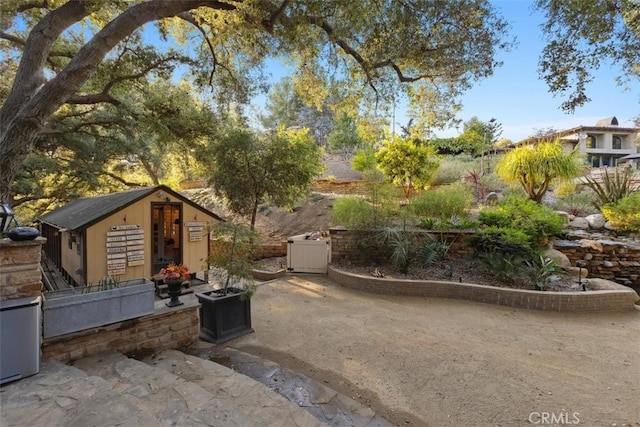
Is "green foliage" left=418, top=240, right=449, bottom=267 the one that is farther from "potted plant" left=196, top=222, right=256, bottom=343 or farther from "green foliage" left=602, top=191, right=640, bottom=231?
"green foliage" left=602, top=191, right=640, bottom=231

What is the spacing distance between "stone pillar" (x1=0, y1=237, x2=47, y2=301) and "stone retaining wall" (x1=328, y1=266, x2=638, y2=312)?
15.9ft

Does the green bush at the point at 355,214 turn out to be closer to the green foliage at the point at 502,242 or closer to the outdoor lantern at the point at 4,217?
the green foliage at the point at 502,242

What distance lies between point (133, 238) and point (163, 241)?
78 cm

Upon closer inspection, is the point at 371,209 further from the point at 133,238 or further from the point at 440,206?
the point at 133,238

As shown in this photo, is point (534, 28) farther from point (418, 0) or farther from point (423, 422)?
point (423, 422)

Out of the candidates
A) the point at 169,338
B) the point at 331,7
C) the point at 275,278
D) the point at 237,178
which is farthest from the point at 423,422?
the point at 237,178

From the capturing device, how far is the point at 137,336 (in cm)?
327

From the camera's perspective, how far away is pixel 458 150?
2112 cm

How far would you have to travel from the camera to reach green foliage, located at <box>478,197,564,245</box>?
654 cm

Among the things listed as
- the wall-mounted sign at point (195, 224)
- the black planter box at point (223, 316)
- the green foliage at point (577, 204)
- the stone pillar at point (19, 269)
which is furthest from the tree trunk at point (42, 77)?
the green foliage at point (577, 204)

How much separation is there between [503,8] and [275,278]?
6733 millimetres

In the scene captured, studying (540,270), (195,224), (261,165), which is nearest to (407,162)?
(261,165)

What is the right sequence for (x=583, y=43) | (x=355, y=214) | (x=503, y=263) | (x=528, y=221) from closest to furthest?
(x=583, y=43), (x=503, y=263), (x=528, y=221), (x=355, y=214)

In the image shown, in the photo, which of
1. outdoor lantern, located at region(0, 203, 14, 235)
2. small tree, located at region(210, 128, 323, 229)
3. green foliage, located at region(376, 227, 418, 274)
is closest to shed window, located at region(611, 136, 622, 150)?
green foliage, located at region(376, 227, 418, 274)
